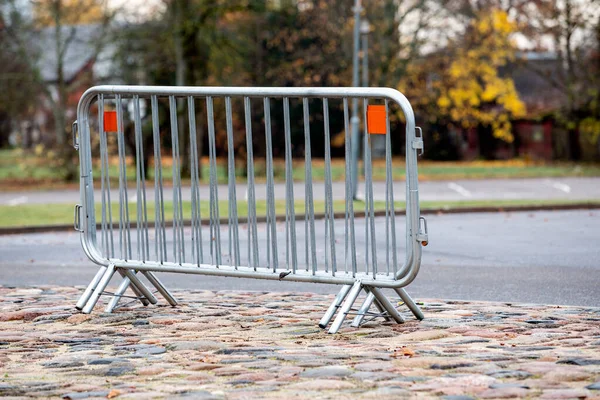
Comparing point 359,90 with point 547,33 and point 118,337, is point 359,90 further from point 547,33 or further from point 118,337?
point 547,33

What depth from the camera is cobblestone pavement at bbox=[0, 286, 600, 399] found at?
505 centimetres

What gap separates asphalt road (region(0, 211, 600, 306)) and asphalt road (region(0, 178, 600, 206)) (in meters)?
7.43

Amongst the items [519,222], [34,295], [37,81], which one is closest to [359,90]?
[34,295]

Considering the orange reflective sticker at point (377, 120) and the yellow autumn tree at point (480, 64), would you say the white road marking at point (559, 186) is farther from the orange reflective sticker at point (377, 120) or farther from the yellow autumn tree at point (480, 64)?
the orange reflective sticker at point (377, 120)

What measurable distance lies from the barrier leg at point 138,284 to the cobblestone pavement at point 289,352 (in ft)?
0.42

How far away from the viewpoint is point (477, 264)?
1136 cm

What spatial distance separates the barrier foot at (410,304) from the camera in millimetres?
7059

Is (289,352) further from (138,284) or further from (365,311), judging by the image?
(138,284)

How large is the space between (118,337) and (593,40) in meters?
39.0

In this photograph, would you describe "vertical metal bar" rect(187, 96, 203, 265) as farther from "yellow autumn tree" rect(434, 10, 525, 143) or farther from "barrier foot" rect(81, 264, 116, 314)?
"yellow autumn tree" rect(434, 10, 525, 143)

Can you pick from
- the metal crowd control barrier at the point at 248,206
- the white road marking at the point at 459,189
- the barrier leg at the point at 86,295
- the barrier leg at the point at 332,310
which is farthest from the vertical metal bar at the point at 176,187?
the white road marking at the point at 459,189

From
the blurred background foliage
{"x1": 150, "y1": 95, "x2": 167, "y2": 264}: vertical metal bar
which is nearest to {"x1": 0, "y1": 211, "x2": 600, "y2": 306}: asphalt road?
{"x1": 150, "y1": 95, "x2": 167, "y2": 264}: vertical metal bar

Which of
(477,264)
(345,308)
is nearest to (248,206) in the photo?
(345,308)

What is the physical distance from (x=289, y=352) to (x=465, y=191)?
73.7ft
